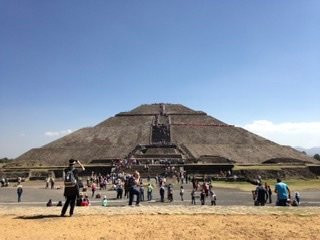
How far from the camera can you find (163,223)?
32.4 feet

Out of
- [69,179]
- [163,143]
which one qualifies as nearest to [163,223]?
[69,179]

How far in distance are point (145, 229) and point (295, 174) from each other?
47.9 m

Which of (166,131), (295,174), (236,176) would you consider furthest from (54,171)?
(166,131)

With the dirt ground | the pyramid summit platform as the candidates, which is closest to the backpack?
the dirt ground

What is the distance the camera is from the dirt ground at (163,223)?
29.0ft

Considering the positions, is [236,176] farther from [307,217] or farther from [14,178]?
[307,217]

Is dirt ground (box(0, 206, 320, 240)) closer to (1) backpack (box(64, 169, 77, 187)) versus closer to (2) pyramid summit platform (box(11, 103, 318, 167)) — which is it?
(1) backpack (box(64, 169, 77, 187))

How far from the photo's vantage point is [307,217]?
35.8 ft

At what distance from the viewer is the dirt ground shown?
8.84 metres

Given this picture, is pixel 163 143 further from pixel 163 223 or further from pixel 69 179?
pixel 163 223

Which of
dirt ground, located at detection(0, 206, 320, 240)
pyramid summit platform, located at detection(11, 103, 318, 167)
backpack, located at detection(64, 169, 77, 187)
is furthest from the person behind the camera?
pyramid summit platform, located at detection(11, 103, 318, 167)

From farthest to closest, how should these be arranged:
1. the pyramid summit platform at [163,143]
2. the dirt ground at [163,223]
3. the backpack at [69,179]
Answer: the pyramid summit platform at [163,143] < the backpack at [69,179] < the dirt ground at [163,223]

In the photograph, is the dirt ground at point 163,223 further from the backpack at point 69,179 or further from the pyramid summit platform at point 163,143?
the pyramid summit platform at point 163,143

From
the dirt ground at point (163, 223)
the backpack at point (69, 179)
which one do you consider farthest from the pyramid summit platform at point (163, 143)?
the backpack at point (69, 179)
